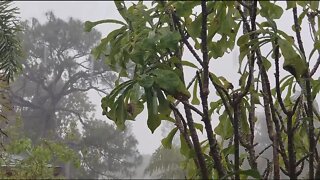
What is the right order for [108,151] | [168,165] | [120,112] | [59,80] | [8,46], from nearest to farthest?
[120,112] → [8,46] → [168,165] → [108,151] → [59,80]

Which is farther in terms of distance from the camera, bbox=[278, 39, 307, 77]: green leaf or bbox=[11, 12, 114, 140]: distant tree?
bbox=[11, 12, 114, 140]: distant tree

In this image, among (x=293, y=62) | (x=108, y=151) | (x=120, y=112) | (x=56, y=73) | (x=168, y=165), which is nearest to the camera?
(x=293, y=62)

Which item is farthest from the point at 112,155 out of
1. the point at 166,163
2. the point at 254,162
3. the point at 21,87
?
the point at 254,162

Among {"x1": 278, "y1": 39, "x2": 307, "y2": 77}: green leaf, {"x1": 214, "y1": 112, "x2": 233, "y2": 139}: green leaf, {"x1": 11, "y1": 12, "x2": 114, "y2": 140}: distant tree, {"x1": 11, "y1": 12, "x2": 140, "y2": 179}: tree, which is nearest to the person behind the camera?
{"x1": 278, "y1": 39, "x2": 307, "y2": 77}: green leaf

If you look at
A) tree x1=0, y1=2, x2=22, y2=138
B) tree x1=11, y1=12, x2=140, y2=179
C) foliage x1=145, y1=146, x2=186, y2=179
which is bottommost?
foliage x1=145, y1=146, x2=186, y2=179

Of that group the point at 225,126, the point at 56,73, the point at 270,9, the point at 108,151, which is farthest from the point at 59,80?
the point at 270,9

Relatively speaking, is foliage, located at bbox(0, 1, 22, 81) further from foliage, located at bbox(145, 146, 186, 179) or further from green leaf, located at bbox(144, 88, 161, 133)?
foliage, located at bbox(145, 146, 186, 179)

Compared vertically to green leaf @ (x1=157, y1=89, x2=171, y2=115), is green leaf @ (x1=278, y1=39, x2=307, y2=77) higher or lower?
higher

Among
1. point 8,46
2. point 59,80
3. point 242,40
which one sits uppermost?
point 59,80

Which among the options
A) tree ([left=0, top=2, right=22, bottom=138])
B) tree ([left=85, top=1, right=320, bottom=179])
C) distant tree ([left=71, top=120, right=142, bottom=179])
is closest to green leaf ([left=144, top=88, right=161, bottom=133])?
tree ([left=85, top=1, right=320, bottom=179])

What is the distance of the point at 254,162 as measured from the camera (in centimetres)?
56

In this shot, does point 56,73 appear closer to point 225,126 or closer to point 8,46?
point 8,46

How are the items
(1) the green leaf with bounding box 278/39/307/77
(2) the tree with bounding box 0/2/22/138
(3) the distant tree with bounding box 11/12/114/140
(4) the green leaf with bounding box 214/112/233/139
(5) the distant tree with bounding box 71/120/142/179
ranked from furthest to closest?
(3) the distant tree with bounding box 11/12/114/140 → (5) the distant tree with bounding box 71/120/142/179 → (2) the tree with bounding box 0/2/22/138 → (4) the green leaf with bounding box 214/112/233/139 → (1) the green leaf with bounding box 278/39/307/77

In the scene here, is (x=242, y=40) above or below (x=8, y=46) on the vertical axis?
below
